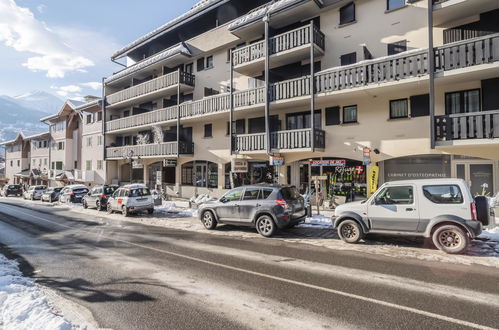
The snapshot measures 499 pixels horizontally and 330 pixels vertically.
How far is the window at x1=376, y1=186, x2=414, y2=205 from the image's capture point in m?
8.23

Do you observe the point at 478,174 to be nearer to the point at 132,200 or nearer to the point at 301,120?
the point at 301,120

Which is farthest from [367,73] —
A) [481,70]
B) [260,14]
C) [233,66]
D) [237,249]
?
[237,249]

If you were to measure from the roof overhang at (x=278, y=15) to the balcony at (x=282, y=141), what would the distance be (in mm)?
6893

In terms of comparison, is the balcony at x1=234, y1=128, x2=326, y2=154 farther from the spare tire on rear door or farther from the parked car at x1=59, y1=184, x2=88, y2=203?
the parked car at x1=59, y1=184, x2=88, y2=203

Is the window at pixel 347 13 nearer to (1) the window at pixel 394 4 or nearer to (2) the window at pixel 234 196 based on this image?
(1) the window at pixel 394 4

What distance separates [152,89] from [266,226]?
20.1 metres

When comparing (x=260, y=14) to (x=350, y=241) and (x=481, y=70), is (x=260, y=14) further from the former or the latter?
(x=350, y=241)

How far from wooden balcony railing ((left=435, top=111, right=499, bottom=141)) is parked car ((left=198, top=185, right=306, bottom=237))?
21.8ft

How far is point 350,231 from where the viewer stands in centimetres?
914

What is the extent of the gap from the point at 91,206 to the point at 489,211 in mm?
22408

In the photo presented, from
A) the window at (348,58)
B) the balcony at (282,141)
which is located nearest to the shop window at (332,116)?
the balcony at (282,141)

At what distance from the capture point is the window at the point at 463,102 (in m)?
12.5

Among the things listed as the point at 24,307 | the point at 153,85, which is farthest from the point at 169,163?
the point at 24,307

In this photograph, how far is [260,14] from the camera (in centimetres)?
1734
